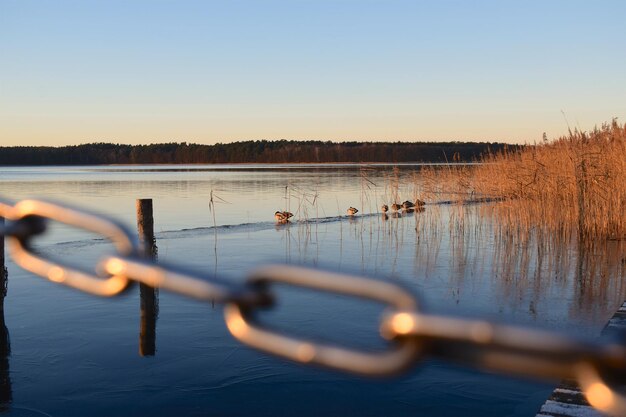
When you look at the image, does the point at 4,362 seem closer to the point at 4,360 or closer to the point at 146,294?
the point at 4,360

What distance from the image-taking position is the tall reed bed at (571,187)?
15219mm

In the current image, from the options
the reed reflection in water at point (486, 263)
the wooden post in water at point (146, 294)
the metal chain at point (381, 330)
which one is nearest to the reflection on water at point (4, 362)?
the wooden post in water at point (146, 294)

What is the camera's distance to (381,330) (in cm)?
60

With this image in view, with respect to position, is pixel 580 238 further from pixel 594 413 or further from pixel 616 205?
pixel 594 413

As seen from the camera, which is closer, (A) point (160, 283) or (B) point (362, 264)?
(A) point (160, 283)

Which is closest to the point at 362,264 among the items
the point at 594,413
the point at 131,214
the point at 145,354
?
the point at 145,354

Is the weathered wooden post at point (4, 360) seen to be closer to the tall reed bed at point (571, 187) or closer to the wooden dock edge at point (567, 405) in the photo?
the wooden dock edge at point (567, 405)

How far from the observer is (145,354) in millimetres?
8117

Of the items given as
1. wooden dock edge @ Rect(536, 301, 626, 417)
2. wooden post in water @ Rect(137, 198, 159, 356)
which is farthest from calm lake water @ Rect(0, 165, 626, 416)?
wooden dock edge @ Rect(536, 301, 626, 417)

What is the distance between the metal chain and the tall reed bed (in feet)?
52.1

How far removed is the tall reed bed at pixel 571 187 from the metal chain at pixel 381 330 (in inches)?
625

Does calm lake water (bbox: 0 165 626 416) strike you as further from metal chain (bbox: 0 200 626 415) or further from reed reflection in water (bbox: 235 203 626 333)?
metal chain (bbox: 0 200 626 415)

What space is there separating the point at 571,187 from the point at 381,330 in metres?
17.3

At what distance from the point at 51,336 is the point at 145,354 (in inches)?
67.5
